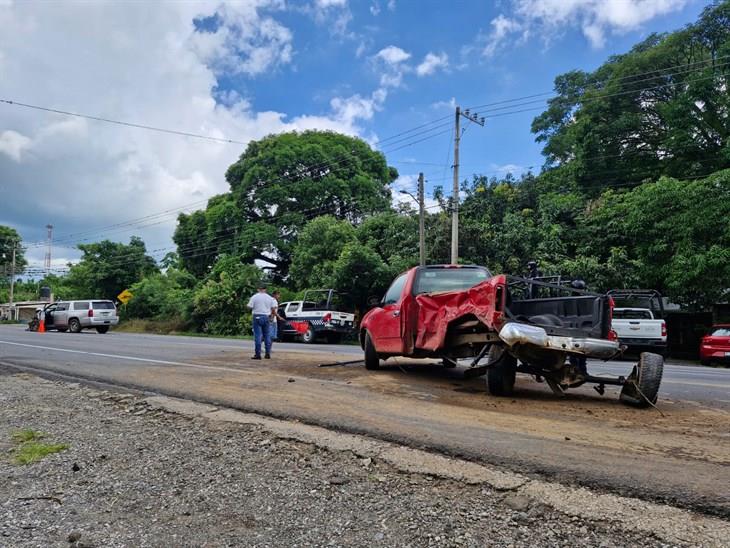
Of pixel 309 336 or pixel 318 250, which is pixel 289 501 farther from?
pixel 318 250

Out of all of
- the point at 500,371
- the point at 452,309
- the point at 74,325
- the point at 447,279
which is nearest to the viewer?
the point at 500,371

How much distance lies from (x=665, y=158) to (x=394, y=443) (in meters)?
29.6

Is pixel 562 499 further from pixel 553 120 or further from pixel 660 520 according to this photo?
pixel 553 120

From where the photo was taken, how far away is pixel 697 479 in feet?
11.5

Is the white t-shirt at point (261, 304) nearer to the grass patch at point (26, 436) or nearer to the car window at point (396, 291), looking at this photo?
the car window at point (396, 291)

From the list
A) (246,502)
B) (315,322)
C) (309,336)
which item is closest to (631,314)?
(315,322)

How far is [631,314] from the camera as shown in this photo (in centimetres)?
1809

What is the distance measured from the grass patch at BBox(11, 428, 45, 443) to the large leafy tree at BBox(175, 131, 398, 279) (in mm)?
31510

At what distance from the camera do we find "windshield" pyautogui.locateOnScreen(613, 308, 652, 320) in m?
17.9

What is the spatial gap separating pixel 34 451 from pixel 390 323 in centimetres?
514

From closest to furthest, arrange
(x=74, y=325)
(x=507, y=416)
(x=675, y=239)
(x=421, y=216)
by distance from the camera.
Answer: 1. (x=507, y=416)
2. (x=675, y=239)
3. (x=421, y=216)
4. (x=74, y=325)

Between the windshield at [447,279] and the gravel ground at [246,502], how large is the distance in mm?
4086

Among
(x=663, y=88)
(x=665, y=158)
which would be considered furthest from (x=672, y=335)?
(x=663, y=88)

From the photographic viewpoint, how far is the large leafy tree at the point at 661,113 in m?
25.7
